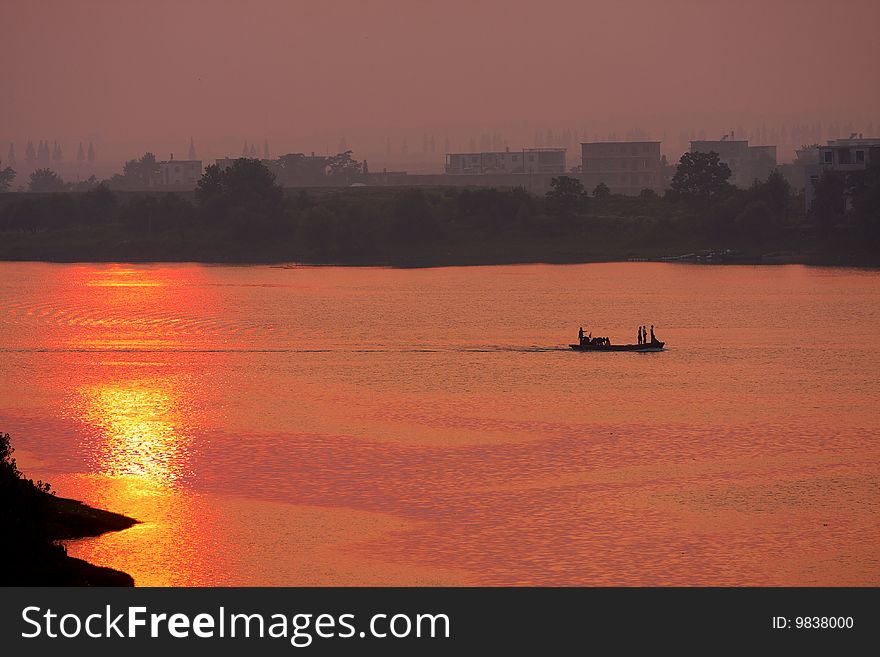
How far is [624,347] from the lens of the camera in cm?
9144

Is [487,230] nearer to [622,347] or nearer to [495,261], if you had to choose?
[495,261]

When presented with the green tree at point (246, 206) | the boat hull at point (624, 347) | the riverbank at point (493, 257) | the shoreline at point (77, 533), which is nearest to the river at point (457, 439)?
the shoreline at point (77, 533)

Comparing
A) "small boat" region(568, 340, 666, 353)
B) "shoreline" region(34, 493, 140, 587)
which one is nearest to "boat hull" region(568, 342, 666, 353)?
"small boat" region(568, 340, 666, 353)

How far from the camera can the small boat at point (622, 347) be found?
9019 cm

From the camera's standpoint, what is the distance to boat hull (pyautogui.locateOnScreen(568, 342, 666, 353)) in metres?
90.2

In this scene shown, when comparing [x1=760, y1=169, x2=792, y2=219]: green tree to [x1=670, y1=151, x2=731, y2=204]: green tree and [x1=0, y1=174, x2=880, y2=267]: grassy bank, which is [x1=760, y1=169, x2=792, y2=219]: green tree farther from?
[x1=670, y1=151, x2=731, y2=204]: green tree

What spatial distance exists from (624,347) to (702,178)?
339ft

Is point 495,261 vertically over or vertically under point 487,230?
under

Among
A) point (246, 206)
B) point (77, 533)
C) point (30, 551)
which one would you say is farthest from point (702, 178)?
point (30, 551)

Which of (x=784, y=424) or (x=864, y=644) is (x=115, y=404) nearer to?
(x=784, y=424)

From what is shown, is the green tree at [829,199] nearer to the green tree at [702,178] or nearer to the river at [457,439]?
the green tree at [702,178]

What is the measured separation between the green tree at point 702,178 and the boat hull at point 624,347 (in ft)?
327

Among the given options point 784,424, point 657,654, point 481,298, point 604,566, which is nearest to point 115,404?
point 784,424

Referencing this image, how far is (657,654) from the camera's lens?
33.0m
